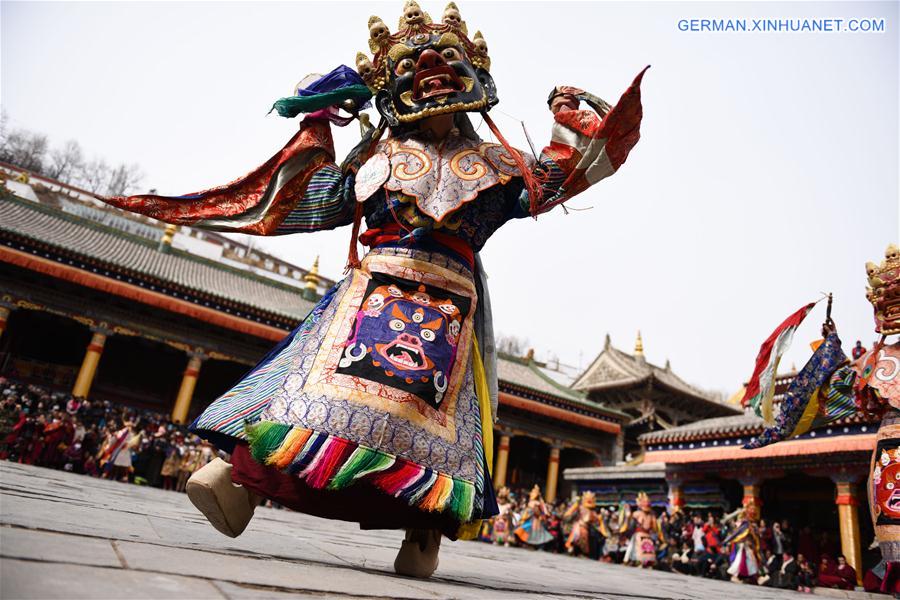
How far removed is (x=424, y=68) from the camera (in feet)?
9.21

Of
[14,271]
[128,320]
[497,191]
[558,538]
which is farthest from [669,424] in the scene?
[497,191]

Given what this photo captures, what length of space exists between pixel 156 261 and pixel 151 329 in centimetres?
447

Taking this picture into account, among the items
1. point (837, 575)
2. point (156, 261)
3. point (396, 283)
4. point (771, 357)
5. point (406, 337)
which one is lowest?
point (837, 575)

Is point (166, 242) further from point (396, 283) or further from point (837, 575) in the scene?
point (396, 283)

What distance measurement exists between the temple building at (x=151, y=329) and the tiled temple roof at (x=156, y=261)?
0.05m

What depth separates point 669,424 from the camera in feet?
85.9

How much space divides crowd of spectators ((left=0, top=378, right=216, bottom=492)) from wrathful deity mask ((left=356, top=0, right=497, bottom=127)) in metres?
8.33

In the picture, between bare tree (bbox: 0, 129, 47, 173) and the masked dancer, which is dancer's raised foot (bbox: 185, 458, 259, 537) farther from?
bare tree (bbox: 0, 129, 47, 173)

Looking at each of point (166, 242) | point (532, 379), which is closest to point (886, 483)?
point (166, 242)

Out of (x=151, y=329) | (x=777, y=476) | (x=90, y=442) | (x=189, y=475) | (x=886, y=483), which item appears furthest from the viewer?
(x=151, y=329)

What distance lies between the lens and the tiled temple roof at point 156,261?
17.0 m

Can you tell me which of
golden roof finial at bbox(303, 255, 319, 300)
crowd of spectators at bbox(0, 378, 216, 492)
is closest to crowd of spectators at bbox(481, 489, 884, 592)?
crowd of spectators at bbox(0, 378, 216, 492)

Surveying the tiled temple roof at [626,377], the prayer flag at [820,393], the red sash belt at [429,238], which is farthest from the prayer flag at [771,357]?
the tiled temple roof at [626,377]

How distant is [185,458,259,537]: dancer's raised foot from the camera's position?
2.12 m
